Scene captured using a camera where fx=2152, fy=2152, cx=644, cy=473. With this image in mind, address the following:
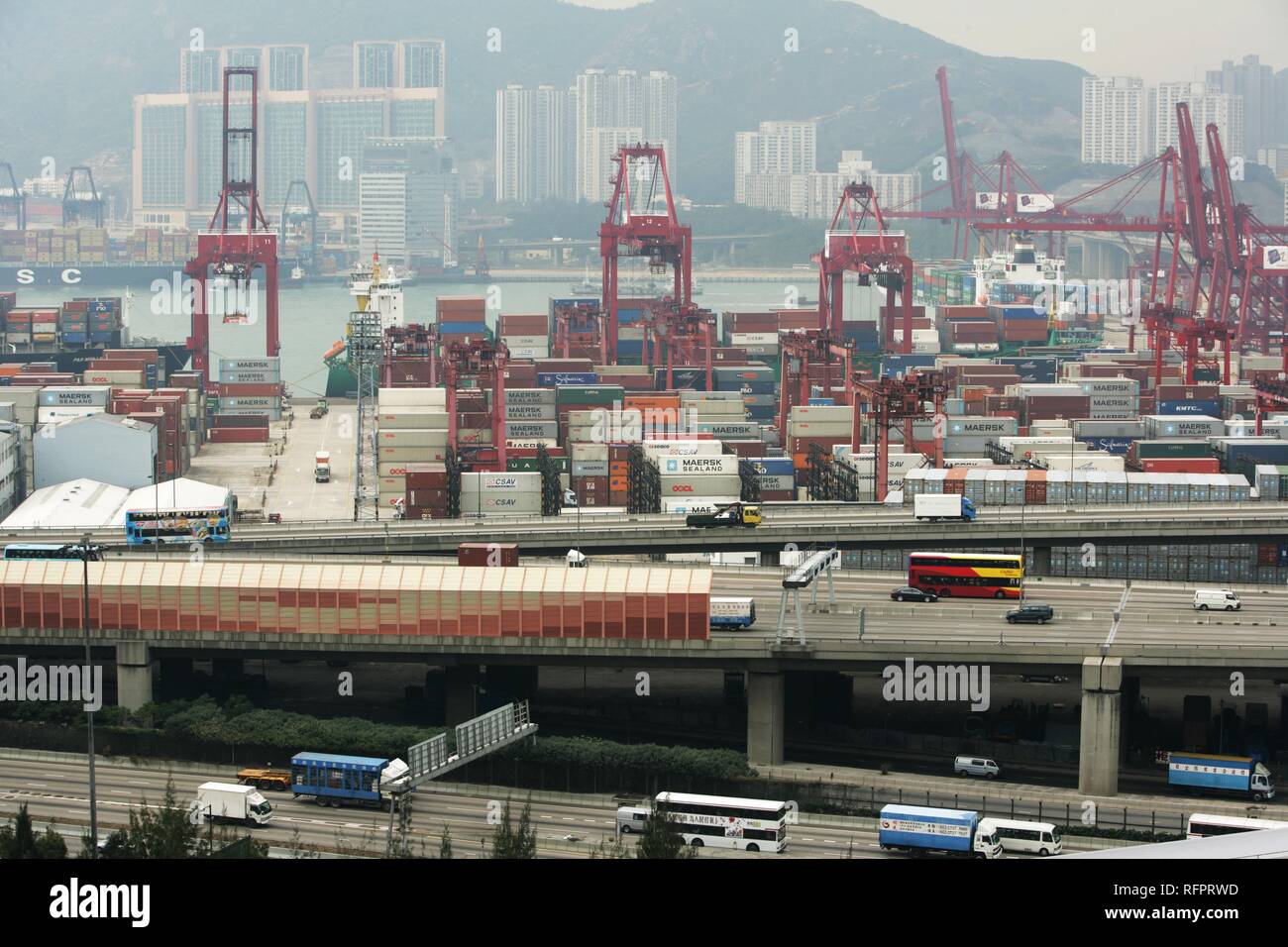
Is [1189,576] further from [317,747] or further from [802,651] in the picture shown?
[317,747]

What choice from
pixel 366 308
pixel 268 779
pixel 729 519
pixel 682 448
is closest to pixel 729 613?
pixel 268 779

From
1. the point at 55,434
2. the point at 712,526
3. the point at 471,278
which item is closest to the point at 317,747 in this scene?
the point at 712,526

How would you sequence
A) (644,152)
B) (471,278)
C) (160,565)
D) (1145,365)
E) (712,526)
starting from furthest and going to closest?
(471,278)
(644,152)
(1145,365)
(712,526)
(160,565)

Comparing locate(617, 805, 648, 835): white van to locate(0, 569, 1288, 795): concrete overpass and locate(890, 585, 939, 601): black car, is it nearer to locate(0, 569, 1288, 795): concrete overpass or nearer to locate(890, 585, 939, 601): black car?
locate(0, 569, 1288, 795): concrete overpass

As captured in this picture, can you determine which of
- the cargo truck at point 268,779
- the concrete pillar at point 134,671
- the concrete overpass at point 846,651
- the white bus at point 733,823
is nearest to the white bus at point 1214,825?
the concrete overpass at point 846,651

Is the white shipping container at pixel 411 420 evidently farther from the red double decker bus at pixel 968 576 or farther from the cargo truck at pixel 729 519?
the red double decker bus at pixel 968 576
